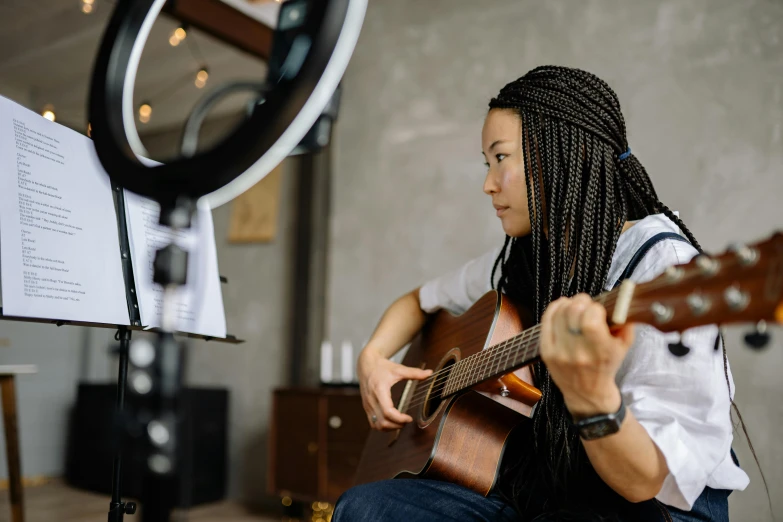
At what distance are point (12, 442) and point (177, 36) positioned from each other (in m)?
2.05

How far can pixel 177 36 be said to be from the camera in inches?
124

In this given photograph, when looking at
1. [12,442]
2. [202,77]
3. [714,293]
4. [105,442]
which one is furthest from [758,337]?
[202,77]

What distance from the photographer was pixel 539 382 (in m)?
1.06

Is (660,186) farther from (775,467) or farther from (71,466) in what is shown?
(71,466)

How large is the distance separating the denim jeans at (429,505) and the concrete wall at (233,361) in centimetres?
239

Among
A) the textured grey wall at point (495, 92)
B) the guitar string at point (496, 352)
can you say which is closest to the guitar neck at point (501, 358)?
the guitar string at point (496, 352)

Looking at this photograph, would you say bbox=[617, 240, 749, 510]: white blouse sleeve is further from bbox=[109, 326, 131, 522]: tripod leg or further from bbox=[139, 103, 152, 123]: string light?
bbox=[139, 103, 152, 123]: string light

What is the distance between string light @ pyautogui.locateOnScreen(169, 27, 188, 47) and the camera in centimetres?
308

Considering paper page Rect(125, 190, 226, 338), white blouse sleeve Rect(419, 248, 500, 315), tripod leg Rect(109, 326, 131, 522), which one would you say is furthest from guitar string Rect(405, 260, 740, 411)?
tripod leg Rect(109, 326, 131, 522)

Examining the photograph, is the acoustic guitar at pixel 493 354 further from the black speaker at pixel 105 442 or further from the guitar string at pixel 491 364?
the black speaker at pixel 105 442

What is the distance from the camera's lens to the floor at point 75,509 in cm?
277

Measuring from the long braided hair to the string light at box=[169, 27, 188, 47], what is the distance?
94.9 inches

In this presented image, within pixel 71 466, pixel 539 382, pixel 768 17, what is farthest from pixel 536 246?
pixel 71 466

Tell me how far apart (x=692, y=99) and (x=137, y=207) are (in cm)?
190
